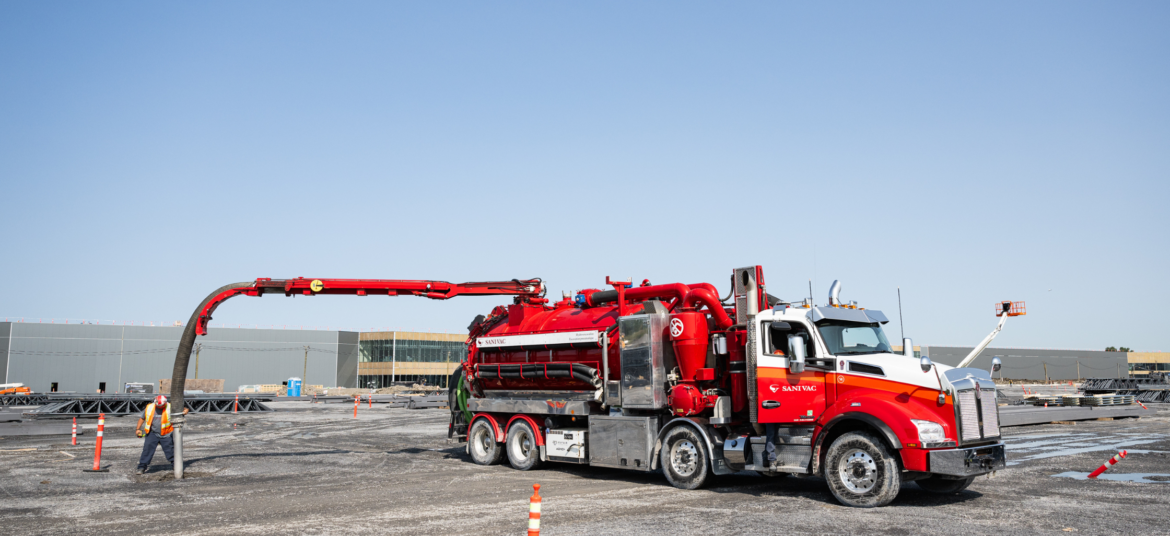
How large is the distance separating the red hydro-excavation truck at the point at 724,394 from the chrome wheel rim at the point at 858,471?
2 centimetres

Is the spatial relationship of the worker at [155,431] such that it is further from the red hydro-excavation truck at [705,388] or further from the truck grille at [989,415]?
the truck grille at [989,415]

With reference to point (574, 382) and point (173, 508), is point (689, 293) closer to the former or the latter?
point (574, 382)

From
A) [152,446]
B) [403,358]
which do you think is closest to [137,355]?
[403,358]

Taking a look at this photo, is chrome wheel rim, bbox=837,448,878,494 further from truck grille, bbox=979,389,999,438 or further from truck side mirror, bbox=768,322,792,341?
truck side mirror, bbox=768,322,792,341

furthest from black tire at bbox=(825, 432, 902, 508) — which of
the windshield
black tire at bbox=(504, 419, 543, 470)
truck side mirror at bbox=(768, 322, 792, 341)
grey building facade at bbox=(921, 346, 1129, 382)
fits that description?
grey building facade at bbox=(921, 346, 1129, 382)

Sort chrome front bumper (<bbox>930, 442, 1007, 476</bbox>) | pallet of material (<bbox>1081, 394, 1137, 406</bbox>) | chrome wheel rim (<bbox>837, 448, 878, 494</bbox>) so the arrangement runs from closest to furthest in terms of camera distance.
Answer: chrome front bumper (<bbox>930, 442, 1007, 476</bbox>) < chrome wheel rim (<bbox>837, 448, 878, 494</bbox>) < pallet of material (<bbox>1081, 394, 1137, 406</bbox>)

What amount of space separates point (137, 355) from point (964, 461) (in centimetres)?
9091

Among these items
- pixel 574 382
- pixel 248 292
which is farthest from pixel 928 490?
pixel 248 292

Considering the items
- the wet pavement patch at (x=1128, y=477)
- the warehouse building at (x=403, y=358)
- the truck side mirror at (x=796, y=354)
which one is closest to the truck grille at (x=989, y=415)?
the truck side mirror at (x=796, y=354)

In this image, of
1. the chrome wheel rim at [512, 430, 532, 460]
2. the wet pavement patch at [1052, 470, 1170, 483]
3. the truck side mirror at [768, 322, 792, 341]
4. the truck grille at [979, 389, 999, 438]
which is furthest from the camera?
the chrome wheel rim at [512, 430, 532, 460]

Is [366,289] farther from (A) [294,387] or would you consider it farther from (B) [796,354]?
(A) [294,387]

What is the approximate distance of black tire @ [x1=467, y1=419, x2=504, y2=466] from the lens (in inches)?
731

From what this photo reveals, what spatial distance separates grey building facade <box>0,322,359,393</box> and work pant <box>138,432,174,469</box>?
66.1m

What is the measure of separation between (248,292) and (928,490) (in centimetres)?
1465
